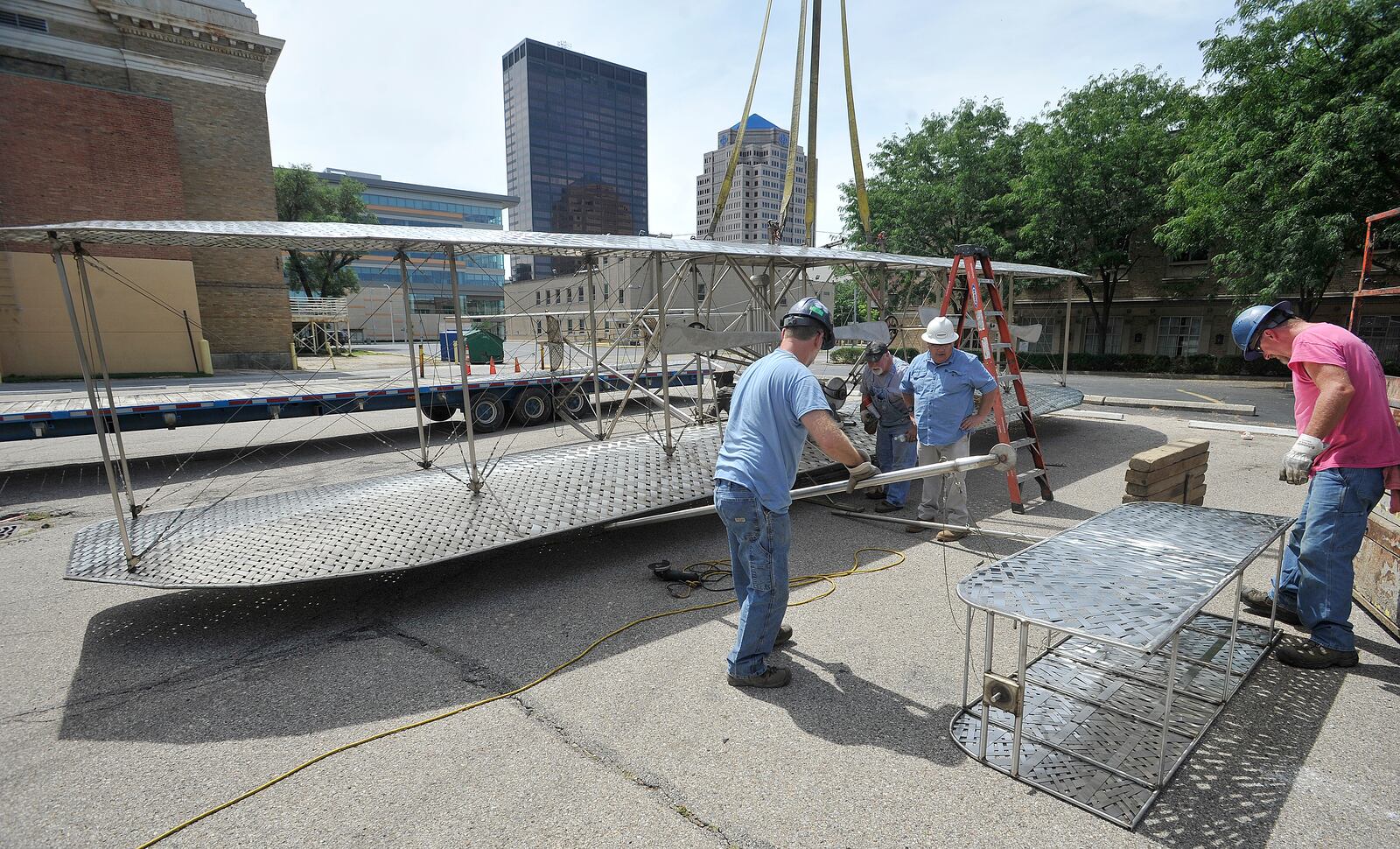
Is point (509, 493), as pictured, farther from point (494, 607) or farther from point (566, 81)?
point (566, 81)

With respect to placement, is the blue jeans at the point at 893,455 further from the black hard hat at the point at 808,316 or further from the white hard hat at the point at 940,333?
the black hard hat at the point at 808,316

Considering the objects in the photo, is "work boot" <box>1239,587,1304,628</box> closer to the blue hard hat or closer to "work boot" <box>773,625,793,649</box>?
the blue hard hat

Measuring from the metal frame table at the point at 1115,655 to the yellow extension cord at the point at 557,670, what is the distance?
5.23 feet

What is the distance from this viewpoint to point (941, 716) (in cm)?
327

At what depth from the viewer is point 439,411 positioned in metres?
12.5

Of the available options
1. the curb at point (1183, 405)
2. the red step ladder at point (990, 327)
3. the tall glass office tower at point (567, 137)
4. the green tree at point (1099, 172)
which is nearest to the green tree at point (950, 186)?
the green tree at point (1099, 172)

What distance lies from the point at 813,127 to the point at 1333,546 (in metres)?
11.3

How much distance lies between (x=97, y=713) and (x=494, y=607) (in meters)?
2.14

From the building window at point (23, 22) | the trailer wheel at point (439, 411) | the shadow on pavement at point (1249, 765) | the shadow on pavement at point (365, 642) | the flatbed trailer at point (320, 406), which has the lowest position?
the shadow on pavement at point (365, 642)

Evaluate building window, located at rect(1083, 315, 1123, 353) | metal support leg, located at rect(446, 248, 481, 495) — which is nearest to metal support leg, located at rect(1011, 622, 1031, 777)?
metal support leg, located at rect(446, 248, 481, 495)

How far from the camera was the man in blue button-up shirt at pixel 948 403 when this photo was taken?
570 cm

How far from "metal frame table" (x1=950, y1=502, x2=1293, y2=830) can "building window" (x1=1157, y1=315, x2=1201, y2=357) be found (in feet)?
88.8

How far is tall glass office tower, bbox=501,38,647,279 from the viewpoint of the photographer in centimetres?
14200

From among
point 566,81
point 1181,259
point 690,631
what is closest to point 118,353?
point 690,631
